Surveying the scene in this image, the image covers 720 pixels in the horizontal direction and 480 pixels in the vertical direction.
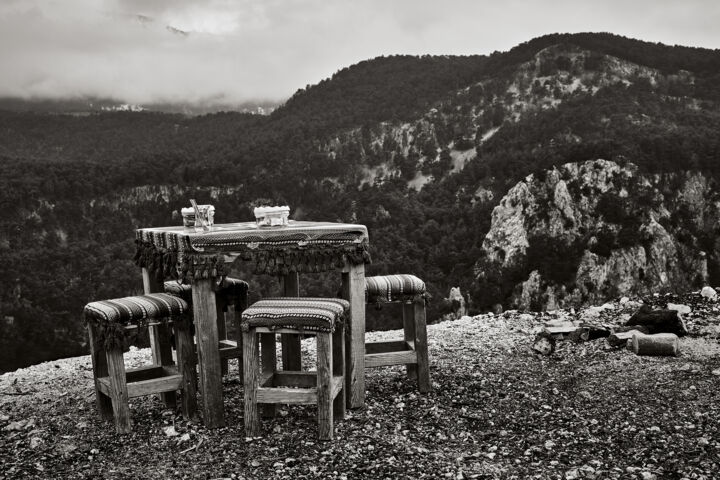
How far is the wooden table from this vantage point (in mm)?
5766

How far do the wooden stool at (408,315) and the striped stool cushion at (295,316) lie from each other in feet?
3.43

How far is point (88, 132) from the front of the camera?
138250 millimetres

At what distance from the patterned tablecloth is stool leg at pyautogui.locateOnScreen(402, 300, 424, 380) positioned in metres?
0.98

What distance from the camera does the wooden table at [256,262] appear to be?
5.77 metres

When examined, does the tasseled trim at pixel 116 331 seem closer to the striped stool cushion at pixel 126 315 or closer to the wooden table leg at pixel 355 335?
the striped stool cushion at pixel 126 315

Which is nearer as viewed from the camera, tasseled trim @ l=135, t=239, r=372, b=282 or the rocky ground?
the rocky ground

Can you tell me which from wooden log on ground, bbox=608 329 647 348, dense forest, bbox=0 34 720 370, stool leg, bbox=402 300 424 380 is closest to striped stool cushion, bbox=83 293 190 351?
stool leg, bbox=402 300 424 380

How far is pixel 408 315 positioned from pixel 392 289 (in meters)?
0.46

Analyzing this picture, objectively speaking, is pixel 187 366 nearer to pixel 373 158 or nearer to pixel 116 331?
pixel 116 331

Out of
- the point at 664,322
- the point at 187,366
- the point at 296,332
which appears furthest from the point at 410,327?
the point at 664,322

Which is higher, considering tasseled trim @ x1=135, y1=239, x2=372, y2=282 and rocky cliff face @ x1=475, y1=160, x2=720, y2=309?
tasseled trim @ x1=135, y1=239, x2=372, y2=282

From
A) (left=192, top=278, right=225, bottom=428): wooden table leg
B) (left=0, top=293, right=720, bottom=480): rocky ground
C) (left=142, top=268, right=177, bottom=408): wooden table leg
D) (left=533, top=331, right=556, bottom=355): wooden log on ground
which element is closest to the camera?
(left=0, top=293, right=720, bottom=480): rocky ground

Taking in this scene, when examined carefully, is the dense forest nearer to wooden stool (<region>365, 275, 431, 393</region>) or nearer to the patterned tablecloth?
wooden stool (<region>365, 275, 431, 393</region>)

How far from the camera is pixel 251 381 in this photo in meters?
5.63
